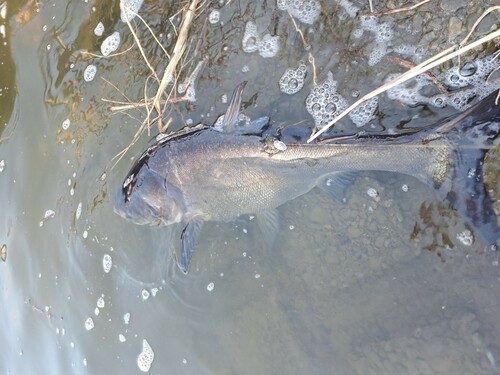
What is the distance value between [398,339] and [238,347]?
1.16 m

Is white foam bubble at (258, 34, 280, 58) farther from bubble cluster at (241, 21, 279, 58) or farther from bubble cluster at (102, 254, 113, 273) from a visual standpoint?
bubble cluster at (102, 254, 113, 273)

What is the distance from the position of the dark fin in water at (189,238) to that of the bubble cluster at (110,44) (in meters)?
1.85

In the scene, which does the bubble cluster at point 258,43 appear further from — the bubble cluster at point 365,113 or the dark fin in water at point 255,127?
the bubble cluster at point 365,113

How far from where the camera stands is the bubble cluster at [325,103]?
363 centimetres

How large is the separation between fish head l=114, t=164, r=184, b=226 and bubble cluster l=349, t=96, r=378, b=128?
4.30 ft

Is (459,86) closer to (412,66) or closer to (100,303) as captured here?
(412,66)

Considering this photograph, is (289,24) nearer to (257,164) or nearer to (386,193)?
(257,164)

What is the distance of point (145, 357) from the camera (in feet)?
13.5

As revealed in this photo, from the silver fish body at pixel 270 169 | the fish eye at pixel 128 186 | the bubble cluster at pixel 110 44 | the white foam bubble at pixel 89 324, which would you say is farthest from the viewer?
the bubble cluster at pixel 110 44

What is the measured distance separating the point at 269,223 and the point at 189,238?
0.58 metres

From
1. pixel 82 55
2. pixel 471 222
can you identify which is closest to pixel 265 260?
pixel 471 222

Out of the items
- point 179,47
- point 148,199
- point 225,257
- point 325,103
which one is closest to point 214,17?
point 179,47

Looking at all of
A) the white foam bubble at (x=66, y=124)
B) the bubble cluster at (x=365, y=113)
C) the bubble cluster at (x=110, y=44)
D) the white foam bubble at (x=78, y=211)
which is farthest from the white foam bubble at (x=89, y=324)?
the bubble cluster at (x=365, y=113)

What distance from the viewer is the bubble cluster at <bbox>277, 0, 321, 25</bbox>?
377 centimetres
